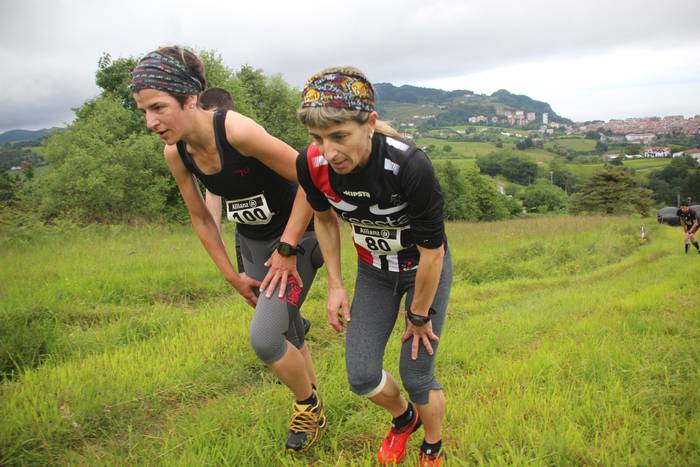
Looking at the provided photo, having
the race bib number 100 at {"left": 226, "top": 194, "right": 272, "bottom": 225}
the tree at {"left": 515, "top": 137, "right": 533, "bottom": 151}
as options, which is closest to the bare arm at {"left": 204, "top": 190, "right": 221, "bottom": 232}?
the race bib number 100 at {"left": 226, "top": 194, "right": 272, "bottom": 225}

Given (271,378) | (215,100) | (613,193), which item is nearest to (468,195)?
(613,193)

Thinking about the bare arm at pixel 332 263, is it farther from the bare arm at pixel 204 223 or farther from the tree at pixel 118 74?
the tree at pixel 118 74

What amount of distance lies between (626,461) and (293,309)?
2175 mm

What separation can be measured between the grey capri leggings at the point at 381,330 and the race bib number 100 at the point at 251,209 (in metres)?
0.83

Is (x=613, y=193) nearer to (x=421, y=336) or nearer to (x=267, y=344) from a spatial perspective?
(x=421, y=336)

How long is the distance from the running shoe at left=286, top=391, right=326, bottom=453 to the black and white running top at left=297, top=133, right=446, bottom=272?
1.13m

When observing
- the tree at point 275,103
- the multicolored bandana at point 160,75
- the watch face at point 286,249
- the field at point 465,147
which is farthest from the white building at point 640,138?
the multicolored bandana at point 160,75

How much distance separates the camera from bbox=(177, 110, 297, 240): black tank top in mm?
2887

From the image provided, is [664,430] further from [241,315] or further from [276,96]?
[276,96]

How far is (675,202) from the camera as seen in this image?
8050 cm

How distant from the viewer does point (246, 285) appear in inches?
131

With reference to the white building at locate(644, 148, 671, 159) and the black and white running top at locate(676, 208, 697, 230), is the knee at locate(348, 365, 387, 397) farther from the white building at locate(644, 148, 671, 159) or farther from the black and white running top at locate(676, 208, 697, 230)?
the white building at locate(644, 148, 671, 159)

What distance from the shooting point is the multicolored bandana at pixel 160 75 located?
8.41 feet

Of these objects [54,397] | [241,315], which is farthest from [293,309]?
[241,315]
